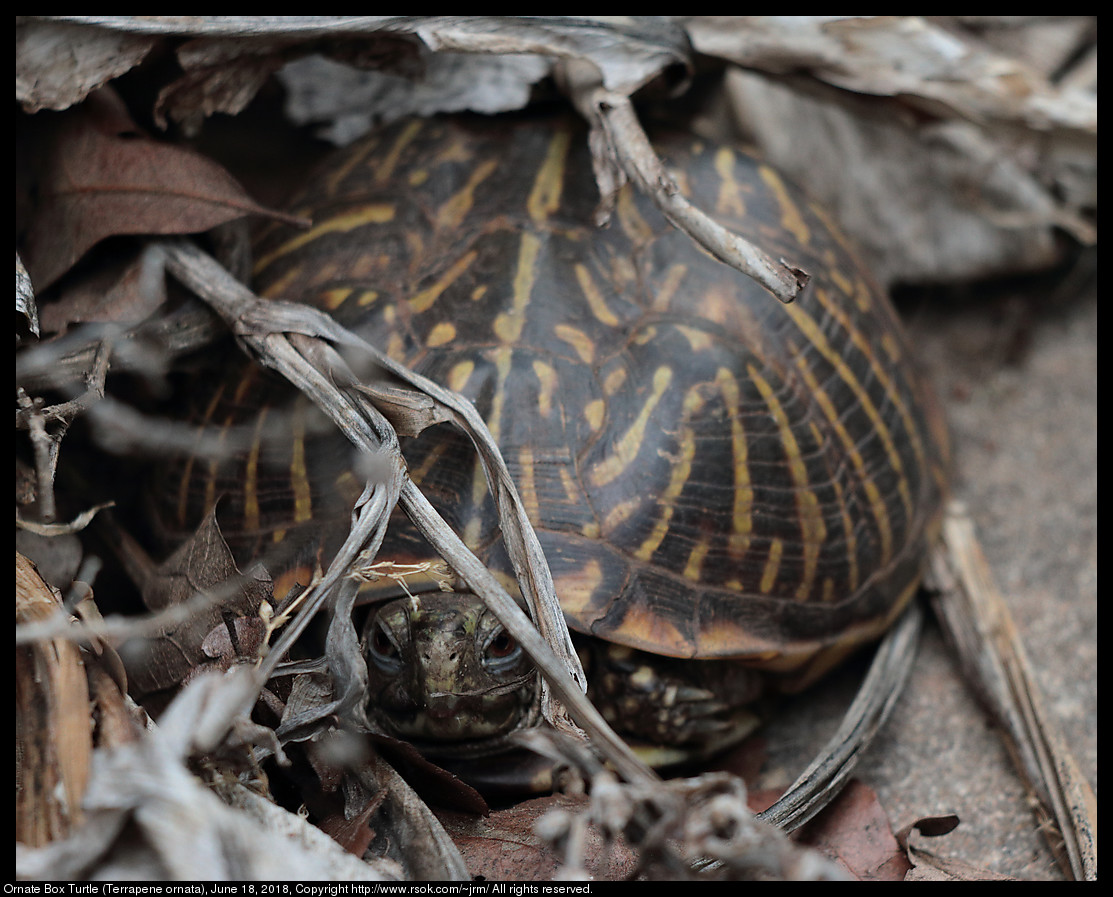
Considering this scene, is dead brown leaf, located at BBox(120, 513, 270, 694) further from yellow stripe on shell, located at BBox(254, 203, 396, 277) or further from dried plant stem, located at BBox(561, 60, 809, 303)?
dried plant stem, located at BBox(561, 60, 809, 303)

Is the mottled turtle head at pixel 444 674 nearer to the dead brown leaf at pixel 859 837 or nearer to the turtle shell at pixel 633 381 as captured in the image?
the turtle shell at pixel 633 381

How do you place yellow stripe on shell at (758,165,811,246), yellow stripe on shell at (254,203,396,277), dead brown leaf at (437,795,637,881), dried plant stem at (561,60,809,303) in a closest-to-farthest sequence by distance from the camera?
dead brown leaf at (437,795,637,881)
dried plant stem at (561,60,809,303)
yellow stripe on shell at (254,203,396,277)
yellow stripe on shell at (758,165,811,246)

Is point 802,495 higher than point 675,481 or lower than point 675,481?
lower

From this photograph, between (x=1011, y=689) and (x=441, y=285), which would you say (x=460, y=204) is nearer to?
(x=441, y=285)

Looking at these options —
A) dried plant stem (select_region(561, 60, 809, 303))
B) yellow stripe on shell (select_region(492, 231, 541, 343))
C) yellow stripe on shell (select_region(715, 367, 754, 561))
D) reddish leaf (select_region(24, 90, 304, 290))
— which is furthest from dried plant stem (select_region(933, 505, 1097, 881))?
reddish leaf (select_region(24, 90, 304, 290))

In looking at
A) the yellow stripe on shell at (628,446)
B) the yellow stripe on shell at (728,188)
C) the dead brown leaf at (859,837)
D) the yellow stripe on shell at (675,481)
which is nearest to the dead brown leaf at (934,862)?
the dead brown leaf at (859,837)

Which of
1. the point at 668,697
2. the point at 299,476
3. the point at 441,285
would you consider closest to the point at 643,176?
the point at 441,285
